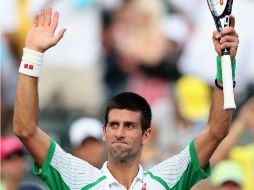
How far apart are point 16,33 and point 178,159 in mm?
8020

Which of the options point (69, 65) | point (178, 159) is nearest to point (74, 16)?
point (69, 65)

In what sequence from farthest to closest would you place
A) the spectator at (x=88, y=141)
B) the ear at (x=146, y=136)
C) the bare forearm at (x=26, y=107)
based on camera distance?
the spectator at (x=88, y=141) < the ear at (x=146, y=136) < the bare forearm at (x=26, y=107)

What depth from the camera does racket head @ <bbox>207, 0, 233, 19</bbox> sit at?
21.6 ft

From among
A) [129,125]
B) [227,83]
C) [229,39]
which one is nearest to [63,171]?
[129,125]

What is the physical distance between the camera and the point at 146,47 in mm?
14211

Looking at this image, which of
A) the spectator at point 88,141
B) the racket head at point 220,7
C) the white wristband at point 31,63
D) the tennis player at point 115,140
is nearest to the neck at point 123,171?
the tennis player at point 115,140

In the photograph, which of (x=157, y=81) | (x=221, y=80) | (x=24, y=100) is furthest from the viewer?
(x=157, y=81)

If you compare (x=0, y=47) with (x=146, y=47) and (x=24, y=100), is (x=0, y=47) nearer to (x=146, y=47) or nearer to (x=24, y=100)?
(x=146, y=47)

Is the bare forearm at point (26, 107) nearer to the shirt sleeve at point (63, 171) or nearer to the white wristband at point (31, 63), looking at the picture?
the white wristband at point (31, 63)

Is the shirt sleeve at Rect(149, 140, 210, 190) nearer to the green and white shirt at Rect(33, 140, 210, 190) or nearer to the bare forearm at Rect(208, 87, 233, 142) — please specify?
the green and white shirt at Rect(33, 140, 210, 190)

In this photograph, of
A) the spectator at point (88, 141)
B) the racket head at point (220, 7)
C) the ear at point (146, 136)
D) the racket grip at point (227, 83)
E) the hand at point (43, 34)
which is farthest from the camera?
the spectator at point (88, 141)

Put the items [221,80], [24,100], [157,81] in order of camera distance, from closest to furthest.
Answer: [24,100] → [221,80] → [157,81]

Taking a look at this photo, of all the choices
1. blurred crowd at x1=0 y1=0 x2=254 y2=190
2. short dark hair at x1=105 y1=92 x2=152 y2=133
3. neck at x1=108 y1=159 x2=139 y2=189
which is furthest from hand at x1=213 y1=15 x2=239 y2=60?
blurred crowd at x1=0 y1=0 x2=254 y2=190

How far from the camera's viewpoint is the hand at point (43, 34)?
645 cm
